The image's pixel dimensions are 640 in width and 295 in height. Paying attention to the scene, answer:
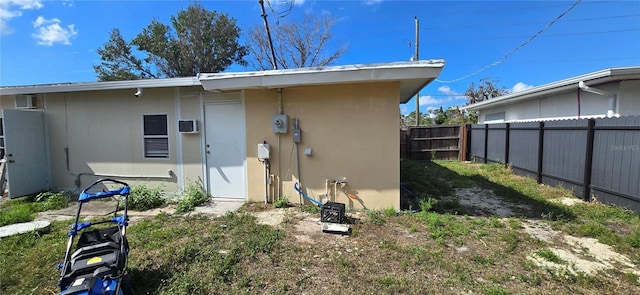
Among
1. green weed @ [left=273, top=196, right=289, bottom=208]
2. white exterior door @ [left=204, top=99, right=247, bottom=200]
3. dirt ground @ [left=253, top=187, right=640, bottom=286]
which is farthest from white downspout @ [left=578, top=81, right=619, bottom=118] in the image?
white exterior door @ [left=204, top=99, right=247, bottom=200]

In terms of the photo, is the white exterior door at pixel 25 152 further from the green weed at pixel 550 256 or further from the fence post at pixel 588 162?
the fence post at pixel 588 162

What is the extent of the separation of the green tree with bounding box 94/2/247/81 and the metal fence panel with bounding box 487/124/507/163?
13937mm

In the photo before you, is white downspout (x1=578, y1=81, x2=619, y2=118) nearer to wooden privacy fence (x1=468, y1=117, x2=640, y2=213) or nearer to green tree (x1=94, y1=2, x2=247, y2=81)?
wooden privacy fence (x1=468, y1=117, x2=640, y2=213)

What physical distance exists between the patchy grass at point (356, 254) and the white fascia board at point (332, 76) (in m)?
2.06

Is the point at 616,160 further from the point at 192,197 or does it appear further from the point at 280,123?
the point at 192,197

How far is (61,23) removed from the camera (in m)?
7.34

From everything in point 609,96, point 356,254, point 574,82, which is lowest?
point 356,254

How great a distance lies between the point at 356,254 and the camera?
114 inches

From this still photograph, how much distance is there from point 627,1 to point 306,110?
9.52 m

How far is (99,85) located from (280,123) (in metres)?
3.58

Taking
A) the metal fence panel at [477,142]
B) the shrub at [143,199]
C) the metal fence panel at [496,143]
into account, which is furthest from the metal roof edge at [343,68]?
the metal fence panel at [477,142]

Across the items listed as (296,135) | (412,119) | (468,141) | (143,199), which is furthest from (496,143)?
(412,119)

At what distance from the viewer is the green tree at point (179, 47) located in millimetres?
15430

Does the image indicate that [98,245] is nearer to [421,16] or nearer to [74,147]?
[74,147]
